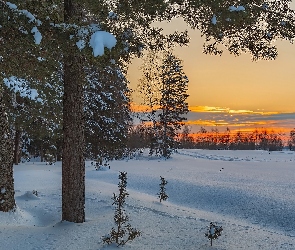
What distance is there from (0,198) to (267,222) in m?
7.10

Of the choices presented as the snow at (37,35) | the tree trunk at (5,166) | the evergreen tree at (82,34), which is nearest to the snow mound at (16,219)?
the tree trunk at (5,166)

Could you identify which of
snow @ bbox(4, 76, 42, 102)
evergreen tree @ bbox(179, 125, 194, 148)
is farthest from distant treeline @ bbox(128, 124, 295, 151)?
snow @ bbox(4, 76, 42, 102)

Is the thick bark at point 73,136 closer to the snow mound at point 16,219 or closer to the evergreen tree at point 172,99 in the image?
the snow mound at point 16,219

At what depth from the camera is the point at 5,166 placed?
7.26 m

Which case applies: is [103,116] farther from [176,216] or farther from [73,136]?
[73,136]

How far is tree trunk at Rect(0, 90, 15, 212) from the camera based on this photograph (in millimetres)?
7227

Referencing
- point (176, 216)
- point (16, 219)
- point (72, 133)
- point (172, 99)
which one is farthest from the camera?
point (172, 99)

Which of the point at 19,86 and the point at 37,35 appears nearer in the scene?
the point at 37,35

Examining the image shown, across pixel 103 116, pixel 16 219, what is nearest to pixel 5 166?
pixel 16 219

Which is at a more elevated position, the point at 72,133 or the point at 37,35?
the point at 37,35

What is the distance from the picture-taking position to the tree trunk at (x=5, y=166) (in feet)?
23.7

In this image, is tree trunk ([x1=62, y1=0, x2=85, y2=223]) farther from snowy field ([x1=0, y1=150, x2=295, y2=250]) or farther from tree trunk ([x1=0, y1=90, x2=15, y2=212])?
tree trunk ([x1=0, y1=90, x2=15, y2=212])

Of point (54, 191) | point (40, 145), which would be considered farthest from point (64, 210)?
point (40, 145)

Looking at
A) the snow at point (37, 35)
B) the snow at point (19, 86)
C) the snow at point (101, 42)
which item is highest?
the snow at point (19, 86)
